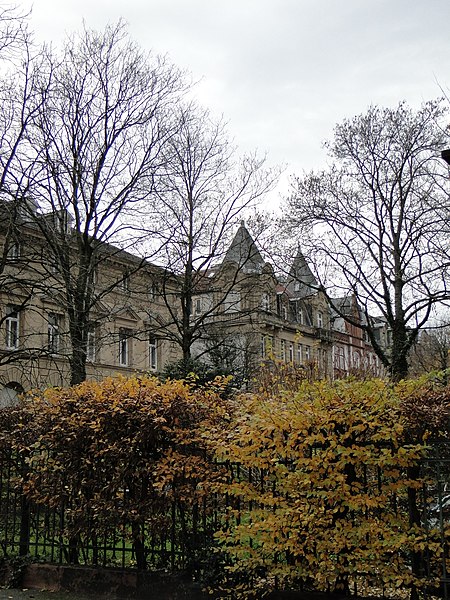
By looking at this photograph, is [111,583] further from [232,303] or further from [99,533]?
[232,303]

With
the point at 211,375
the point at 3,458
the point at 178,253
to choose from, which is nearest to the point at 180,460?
the point at 3,458

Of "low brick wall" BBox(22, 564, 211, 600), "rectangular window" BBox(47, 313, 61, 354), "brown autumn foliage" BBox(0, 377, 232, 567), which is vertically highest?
"rectangular window" BBox(47, 313, 61, 354)

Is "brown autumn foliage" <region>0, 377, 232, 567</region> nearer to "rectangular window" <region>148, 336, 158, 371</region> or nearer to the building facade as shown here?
the building facade

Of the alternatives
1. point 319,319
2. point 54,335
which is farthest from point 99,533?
point 319,319

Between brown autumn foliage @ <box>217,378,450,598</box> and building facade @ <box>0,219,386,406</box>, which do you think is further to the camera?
building facade @ <box>0,219,386,406</box>

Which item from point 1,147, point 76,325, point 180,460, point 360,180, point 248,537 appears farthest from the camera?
point 360,180

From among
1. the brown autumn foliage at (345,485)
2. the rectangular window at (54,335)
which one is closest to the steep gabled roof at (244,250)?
the rectangular window at (54,335)

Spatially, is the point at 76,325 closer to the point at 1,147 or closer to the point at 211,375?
the point at 1,147

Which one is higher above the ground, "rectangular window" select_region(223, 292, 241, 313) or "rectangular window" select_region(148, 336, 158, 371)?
"rectangular window" select_region(223, 292, 241, 313)

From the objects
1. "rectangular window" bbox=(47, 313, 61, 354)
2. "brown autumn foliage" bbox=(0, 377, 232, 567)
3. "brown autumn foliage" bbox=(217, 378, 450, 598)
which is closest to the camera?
"brown autumn foliage" bbox=(217, 378, 450, 598)

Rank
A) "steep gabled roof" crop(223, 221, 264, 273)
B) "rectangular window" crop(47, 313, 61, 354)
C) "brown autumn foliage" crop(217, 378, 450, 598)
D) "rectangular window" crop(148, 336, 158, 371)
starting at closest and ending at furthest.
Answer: "brown autumn foliage" crop(217, 378, 450, 598) < "rectangular window" crop(47, 313, 61, 354) < "steep gabled roof" crop(223, 221, 264, 273) < "rectangular window" crop(148, 336, 158, 371)

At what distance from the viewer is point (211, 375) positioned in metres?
23.6

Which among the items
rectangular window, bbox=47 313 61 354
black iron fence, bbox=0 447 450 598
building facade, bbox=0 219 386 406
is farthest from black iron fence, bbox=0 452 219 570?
rectangular window, bbox=47 313 61 354

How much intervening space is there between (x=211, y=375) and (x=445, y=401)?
56.3ft
